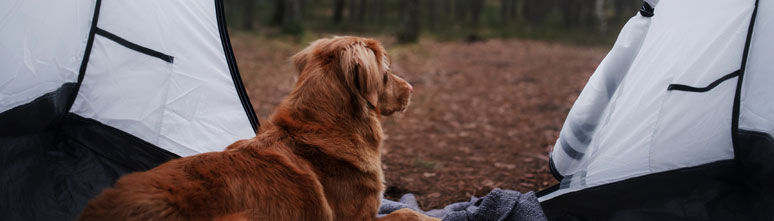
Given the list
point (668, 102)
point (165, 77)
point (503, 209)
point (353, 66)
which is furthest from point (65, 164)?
point (668, 102)

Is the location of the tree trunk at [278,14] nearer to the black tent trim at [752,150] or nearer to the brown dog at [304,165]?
the brown dog at [304,165]

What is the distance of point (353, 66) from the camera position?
290 cm

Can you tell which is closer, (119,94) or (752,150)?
(752,150)

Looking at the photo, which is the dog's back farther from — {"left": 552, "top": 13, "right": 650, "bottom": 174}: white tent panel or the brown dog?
{"left": 552, "top": 13, "right": 650, "bottom": 174}: white tent panel

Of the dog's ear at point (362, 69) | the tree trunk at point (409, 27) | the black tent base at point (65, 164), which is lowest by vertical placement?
the tree trunk at point (409, 27)

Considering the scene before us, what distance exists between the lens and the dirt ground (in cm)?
518

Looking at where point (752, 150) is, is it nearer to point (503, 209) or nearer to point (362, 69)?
point (503, 209)

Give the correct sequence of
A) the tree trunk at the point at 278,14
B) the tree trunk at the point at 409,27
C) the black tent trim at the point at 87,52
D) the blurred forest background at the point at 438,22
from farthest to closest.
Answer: the tree trunk at the point at 278,14
the blurred forest background at the point at 438,22
the tree trunk at the point at 409,27
the black tent trim at the point at 87,52

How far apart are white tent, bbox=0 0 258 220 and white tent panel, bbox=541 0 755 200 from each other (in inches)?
101

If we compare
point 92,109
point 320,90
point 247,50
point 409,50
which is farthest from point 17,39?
point 409,50

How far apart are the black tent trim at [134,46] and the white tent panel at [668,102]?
115 inches

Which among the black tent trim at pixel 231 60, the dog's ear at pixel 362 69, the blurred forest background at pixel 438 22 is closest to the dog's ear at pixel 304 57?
the dog's ear at pixel 362 69

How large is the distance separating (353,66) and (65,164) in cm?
262

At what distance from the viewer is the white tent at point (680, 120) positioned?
10.2ft
